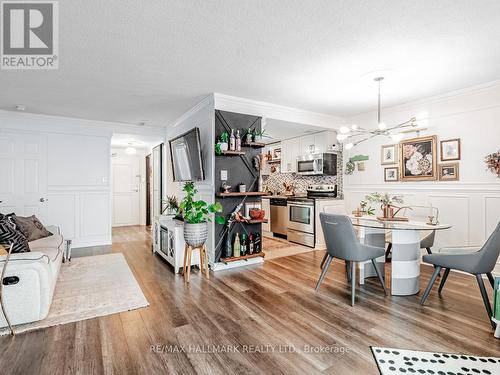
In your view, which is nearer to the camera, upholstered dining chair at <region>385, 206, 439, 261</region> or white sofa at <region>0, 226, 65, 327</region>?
white sofa at <region>0, 226, 65, 327</region>

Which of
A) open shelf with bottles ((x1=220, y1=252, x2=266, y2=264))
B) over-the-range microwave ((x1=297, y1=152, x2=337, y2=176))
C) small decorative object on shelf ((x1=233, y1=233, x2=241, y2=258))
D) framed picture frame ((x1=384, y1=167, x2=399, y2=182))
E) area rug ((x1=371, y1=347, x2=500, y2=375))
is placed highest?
over-the-range microwave ((x1=297, y1=152, x2=337, y2=176))

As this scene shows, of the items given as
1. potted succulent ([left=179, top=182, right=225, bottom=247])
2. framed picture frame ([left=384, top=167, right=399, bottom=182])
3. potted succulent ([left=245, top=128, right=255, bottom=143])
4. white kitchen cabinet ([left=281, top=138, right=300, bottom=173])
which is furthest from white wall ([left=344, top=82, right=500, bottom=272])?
potted succulent ([left=179, top=182, right=225, bottom=247])

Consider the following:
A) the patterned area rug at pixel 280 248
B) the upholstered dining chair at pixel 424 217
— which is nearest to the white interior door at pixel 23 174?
the patterned area rug at pixel 280 248

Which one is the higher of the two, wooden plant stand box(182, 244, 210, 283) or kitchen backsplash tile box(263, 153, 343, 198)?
kitchen backsplash tile box(263, 153, 343, 198)

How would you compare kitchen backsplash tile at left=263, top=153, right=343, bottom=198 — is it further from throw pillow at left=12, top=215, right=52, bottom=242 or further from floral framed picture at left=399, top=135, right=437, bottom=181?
throw pillow at left=12, top=215, right=52, bottom=242

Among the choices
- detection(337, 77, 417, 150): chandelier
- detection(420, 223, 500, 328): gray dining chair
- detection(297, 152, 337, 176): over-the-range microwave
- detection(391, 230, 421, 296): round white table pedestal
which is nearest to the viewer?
detection(420, 223, 500, 328): gray dining chair

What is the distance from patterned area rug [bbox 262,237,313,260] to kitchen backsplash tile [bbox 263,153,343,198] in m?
1.34

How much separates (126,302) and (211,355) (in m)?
1.30

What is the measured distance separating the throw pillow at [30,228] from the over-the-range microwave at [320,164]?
4535mm

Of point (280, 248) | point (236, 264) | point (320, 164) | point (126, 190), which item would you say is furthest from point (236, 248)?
point (126, 190)

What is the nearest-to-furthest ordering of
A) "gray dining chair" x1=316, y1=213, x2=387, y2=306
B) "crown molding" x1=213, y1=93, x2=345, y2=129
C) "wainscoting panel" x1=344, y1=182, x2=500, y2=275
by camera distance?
"gray dining chair" x1=316, y1=213, x2=387, y2=306
"wainscoting panel" x1=344, y1=182, x2=500, y2=275
"crown molding" x1=213, y1=93, x2=345, y2=129

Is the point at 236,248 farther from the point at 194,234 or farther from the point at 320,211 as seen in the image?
the point at 320,211

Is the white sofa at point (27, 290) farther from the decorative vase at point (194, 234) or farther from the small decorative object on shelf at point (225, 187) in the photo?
the small decorative object on shelf at point (225, 187)

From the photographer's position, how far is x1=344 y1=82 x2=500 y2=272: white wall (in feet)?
11.6
